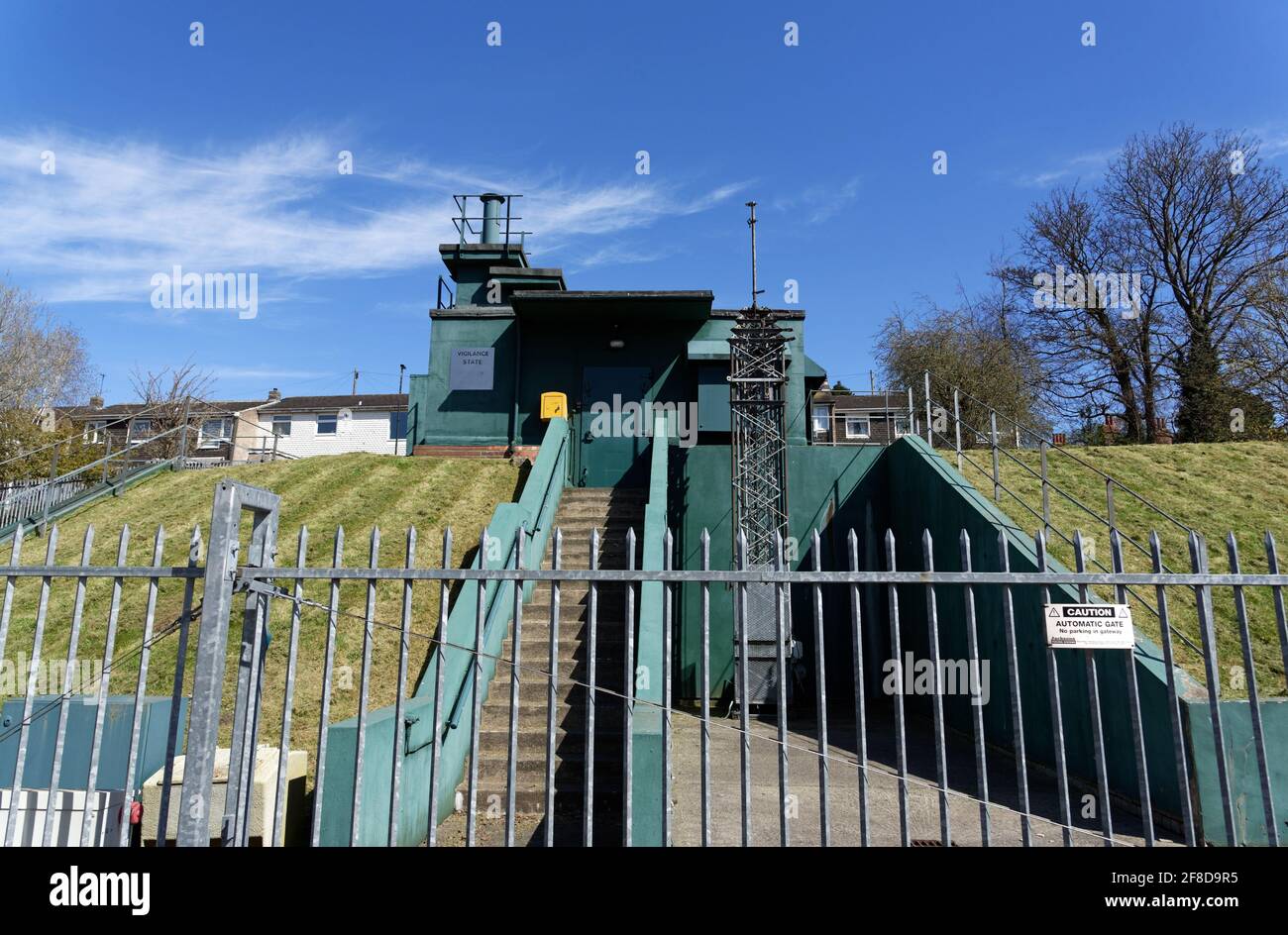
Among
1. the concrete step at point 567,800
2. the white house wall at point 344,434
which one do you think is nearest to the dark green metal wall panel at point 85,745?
the concrete step at point 567,800

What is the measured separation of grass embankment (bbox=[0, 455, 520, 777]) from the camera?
903cm

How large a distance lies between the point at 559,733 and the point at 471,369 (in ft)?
43.8

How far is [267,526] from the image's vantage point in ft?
13.0

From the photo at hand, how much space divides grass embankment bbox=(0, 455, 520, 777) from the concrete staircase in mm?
1497

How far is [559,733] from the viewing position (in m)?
7.44

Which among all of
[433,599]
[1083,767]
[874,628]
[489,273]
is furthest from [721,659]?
[489,273]

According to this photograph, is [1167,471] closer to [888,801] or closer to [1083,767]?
[1083,767]

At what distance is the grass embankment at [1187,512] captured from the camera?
338 inches

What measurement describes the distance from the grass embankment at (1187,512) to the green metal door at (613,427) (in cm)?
690

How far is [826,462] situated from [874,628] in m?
3.30

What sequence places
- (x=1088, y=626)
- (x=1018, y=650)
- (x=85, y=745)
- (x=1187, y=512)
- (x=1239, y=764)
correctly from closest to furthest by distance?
(x=1088, y=626) < (x=85, y=745) < (x=1239, y=764) < (x=1018, y=650) < (x=1187, y=512)

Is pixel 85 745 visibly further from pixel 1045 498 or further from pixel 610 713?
pixel 1045 498

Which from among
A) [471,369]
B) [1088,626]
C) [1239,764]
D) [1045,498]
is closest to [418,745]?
[1088,626]
